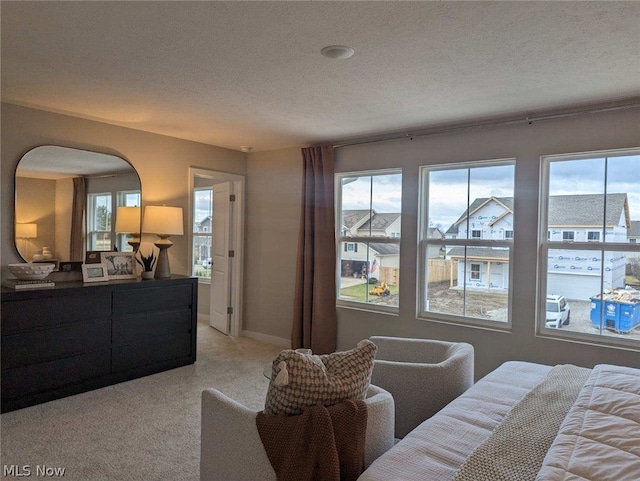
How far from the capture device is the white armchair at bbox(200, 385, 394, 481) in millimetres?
1593

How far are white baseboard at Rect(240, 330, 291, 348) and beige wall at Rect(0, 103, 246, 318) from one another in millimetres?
1189

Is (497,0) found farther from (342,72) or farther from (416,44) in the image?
(342,72)

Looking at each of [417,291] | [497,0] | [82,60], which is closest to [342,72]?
[497,0]

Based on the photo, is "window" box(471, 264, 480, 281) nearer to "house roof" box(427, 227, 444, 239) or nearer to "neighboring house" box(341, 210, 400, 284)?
"house roof" box(427, 227, 444, 239)

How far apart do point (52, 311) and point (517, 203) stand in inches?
150

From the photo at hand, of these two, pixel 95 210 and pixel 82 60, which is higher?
pixel 82 60

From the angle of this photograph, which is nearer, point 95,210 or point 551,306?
point 551,306

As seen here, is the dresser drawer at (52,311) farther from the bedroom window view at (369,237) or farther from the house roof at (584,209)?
the house roof at (584,209)

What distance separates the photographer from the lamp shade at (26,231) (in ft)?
11.4

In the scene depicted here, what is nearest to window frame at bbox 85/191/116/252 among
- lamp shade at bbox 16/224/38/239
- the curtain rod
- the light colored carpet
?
lamp shade at bbox 16/224/38/239

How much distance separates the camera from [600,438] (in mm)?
1410

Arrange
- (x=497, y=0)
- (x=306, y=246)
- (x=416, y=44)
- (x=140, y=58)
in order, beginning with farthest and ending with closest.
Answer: (x=306, y=246) < (x=140, y=58) < (x=416, y=44) < (x=497, y=0)

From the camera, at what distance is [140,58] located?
252 cm

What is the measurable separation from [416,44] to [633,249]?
7.45ft
